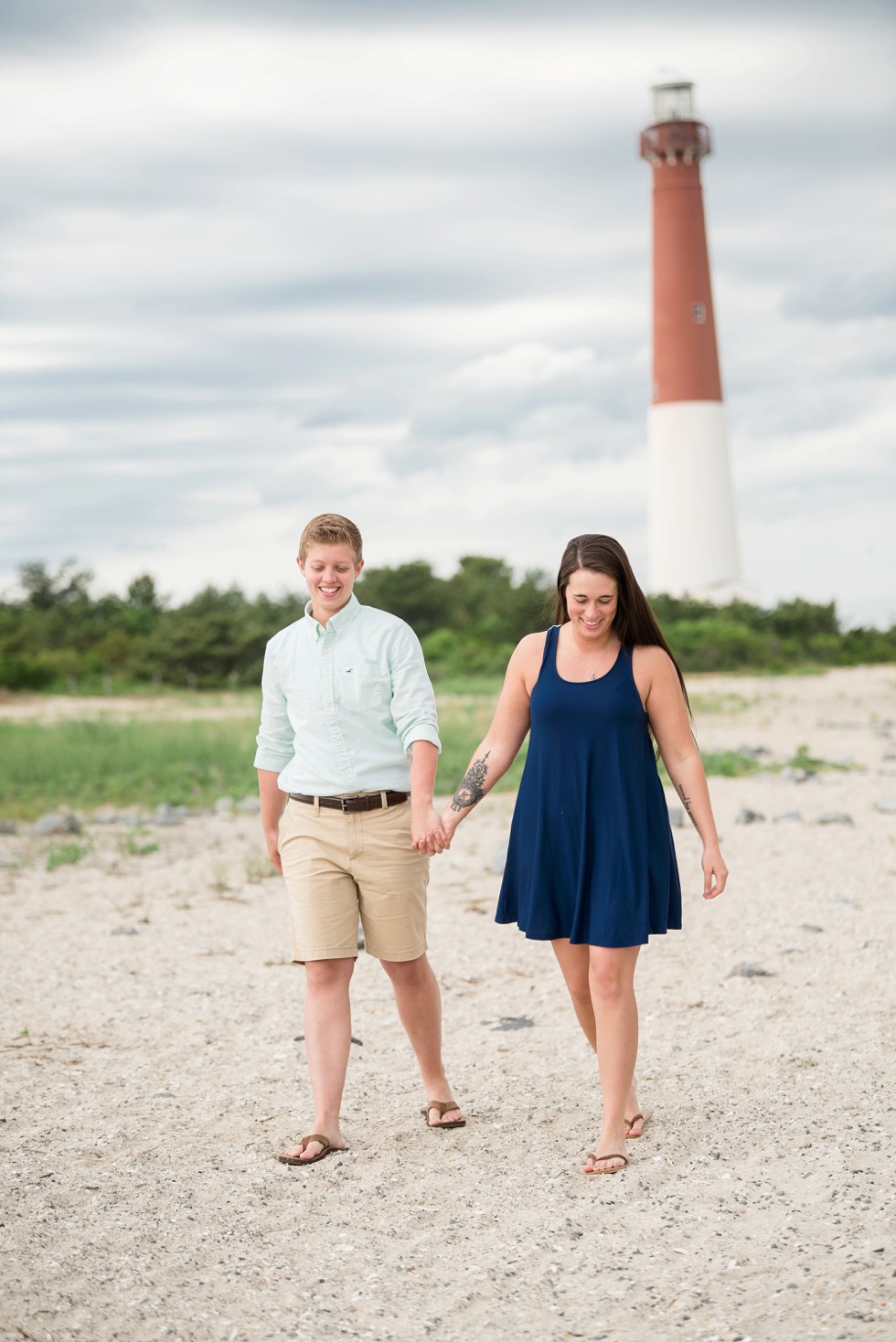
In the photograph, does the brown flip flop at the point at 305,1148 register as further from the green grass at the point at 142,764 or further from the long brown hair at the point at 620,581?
the green grass at the point at 142,764

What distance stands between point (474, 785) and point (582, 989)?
0.78m

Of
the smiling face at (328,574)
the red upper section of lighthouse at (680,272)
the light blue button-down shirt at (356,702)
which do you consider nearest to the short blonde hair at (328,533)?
the smiling face at (328,574)

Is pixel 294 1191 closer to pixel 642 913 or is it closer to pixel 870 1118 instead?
pixel 642 913

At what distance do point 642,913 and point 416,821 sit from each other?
31.2 inches

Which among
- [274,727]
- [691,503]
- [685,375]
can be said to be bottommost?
[274,727]

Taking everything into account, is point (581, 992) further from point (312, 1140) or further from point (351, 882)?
point (312, 1140)

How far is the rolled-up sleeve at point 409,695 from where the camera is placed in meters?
4.45

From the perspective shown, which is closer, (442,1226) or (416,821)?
(442,1226)

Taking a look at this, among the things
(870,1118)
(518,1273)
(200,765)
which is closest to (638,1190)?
(518,1273)

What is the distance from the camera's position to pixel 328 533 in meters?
4.52

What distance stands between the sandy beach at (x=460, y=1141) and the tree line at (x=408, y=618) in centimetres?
2008

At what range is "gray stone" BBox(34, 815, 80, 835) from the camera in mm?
11922

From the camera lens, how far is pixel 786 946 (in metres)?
7.41

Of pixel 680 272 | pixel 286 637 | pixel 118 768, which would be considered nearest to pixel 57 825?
pixel 118 768
